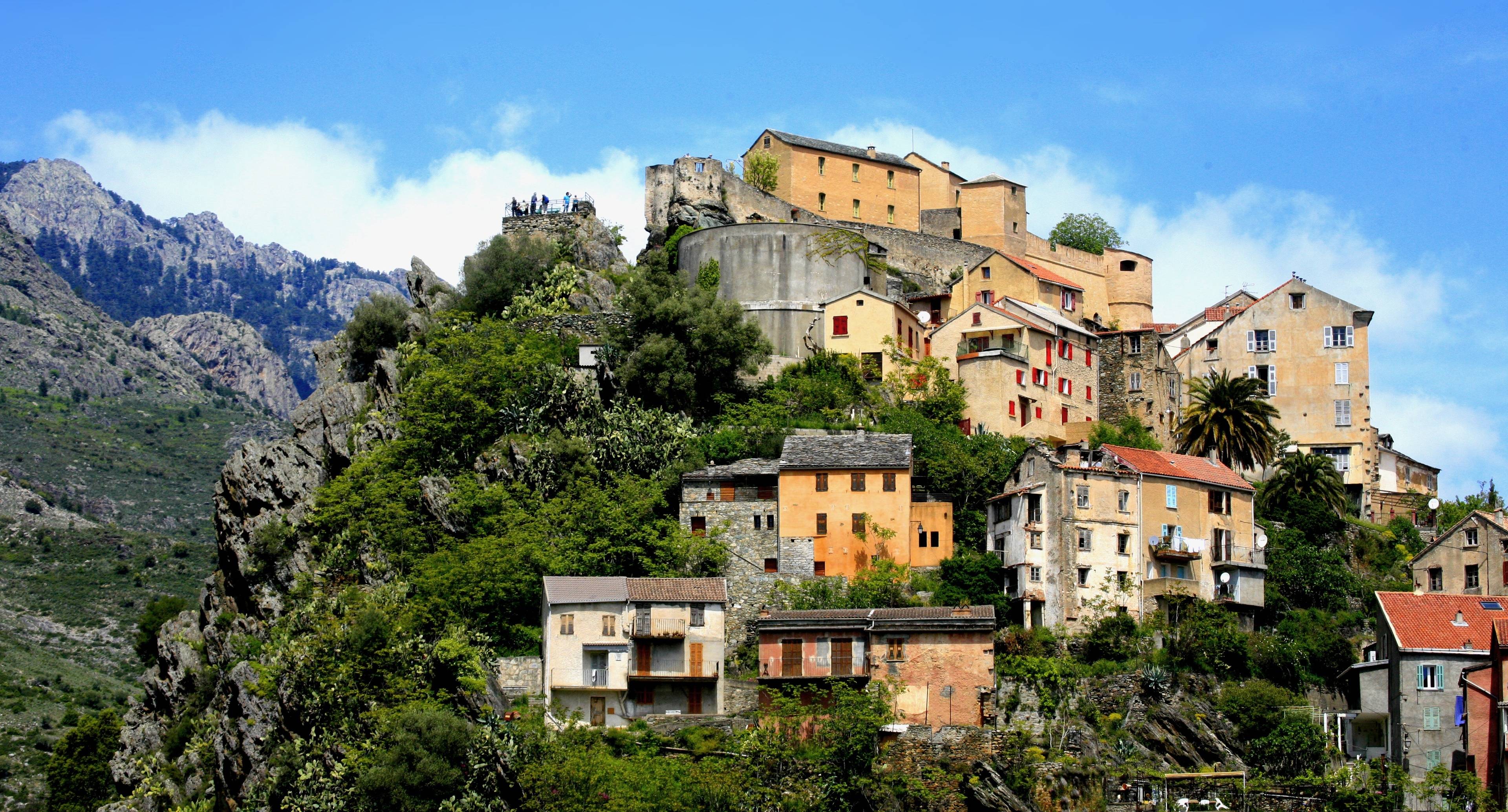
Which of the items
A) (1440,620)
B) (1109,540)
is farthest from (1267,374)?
(1440,620)

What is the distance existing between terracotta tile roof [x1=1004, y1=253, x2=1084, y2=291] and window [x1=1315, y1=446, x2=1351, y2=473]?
1585 cm

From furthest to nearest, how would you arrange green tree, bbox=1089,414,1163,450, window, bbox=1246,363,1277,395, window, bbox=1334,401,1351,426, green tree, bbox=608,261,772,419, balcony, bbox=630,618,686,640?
window, bbox=1246,363,1277,395
window, bbox=1334,401,1351,426
green tree, bbox=1089,414,1163,450
green tree, bbox=608,261,772,419
balcony, bbox=630,618,686,640

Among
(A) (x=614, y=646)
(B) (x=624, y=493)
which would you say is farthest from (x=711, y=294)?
(A) (x=614, y=646)

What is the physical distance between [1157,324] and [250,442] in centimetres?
4701

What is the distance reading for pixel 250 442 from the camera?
75.2 meters

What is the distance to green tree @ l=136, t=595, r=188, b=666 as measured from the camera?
8956 centimetres

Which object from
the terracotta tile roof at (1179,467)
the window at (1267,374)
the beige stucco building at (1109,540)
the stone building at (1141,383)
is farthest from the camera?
the window at (1267,374)

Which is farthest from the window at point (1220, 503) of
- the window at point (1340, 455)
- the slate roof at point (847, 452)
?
the window at point (1340, 455)

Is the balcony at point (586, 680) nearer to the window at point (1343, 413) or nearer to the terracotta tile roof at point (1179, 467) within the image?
the terracotta tile roof at point (1179, 467)

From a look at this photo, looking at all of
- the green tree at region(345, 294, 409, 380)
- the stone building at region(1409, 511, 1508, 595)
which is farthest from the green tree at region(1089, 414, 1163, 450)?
the green tree at region(345, 294, 409, 380)

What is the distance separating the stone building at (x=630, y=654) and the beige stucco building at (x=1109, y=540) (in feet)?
35.9

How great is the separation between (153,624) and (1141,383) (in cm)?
5332

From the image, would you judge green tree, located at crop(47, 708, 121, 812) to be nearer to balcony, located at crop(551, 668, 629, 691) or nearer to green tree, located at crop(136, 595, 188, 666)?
green tree, located at crop(136, 595, 188, 666)

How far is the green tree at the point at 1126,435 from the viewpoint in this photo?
71.6 m
